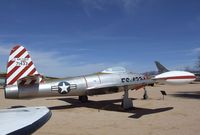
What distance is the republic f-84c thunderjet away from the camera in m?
13.1

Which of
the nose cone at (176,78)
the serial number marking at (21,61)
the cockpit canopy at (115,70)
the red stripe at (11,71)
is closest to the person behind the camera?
the red stripe at (11,71)

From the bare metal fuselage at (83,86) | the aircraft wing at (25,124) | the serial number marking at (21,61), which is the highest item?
the serial number marking at (21,61)

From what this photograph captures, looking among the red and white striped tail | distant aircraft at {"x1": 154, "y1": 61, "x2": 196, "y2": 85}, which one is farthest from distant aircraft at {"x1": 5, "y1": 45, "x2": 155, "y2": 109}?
distant aircraft at {"x1": 154, "y1": 61, "x2": 196, "y2": 85}

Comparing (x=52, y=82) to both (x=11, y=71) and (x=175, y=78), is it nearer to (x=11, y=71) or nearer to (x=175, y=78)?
(x=11, y=71)

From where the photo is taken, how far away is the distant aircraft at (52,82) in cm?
1312

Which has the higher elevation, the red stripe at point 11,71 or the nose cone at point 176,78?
the red stripe at point 11,71

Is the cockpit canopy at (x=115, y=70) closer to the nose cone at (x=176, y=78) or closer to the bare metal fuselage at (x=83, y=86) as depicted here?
the bare metal fuselage at (x=83, y=86)

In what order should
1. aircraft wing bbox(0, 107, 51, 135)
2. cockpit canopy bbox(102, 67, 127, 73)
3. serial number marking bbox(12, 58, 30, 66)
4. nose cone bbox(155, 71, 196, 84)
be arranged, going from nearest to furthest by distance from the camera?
aircraft wing bbox(0, 107, 51, 135) → serial number marking bbox(12, 58, 30, 66) → nose cone bbox(155, 71, 196, 84) → cockpit canopy bbox(102, 67, 127, 73)

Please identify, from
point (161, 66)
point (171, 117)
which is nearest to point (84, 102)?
point (171, 117)

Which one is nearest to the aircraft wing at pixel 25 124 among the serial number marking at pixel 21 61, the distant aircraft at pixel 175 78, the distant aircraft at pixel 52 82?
the distant aircraft at pixel 52 82

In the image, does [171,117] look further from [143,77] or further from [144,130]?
[143,77]

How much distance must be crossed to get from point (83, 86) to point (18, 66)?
423 cm

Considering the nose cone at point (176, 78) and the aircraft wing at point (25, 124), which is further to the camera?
the nose cone at point (176, 78)

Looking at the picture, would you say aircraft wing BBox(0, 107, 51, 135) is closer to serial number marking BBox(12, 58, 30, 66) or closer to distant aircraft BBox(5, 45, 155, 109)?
distant aircraft BBox(5, 45, 155, 109)
